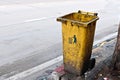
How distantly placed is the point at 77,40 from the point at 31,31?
4879mm

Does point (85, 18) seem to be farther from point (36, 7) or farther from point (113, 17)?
point (36, 7)

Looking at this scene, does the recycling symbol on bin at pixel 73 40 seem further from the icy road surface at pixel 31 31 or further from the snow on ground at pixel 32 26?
the snow on ground at pixel 32 26

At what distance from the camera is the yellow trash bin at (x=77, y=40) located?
5.01 metres

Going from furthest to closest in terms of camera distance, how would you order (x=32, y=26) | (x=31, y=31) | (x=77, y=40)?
(x=32, y=26) → (x=31, y=31) → (x=77, y=40)

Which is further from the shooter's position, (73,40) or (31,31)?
(31,31)

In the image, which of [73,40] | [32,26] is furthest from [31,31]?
[73,40]

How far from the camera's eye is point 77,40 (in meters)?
5.10

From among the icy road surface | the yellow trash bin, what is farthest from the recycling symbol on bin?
the icy road surface

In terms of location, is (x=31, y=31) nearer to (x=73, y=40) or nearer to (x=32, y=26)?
(x=32, y=26)

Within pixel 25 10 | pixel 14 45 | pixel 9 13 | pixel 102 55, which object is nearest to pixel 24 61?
pixel 14 45

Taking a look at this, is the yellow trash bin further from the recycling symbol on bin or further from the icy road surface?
the icy road surface

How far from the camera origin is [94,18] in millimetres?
5355

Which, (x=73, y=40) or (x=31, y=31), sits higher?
(x=73, y=40)

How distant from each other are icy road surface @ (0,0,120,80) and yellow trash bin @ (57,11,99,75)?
1671mm
